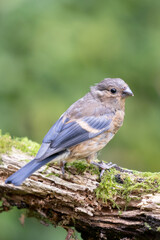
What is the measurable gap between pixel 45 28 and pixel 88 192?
118 inches

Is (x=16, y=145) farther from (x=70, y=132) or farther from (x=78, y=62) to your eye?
(x=78, y=62)

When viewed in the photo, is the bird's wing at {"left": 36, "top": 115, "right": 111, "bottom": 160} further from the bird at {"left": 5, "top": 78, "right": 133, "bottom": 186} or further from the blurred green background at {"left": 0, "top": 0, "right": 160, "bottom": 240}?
the blurred green background at {"left": 0, "top": 0, "right": 160, "bottom": 240}

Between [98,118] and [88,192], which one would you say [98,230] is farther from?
[98,118]

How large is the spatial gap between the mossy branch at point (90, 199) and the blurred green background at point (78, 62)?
1680 mm

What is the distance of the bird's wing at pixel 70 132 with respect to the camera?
3.96m

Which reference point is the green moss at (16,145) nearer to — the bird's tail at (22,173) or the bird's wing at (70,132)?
the bird's wing at (70,132)

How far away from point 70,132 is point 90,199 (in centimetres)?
73

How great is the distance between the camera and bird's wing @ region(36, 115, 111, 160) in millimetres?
3957

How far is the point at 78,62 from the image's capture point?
5801 millimetres

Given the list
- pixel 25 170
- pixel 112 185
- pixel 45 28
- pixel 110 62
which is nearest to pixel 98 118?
pixel 112 185

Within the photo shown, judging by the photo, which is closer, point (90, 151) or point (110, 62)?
point (90, 151)

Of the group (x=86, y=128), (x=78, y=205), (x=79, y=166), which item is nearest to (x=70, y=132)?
(x=86, y=128)

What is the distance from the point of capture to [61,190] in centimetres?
381

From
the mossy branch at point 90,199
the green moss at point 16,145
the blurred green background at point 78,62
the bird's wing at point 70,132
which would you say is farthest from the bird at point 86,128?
the blurred green background at point 78,62
